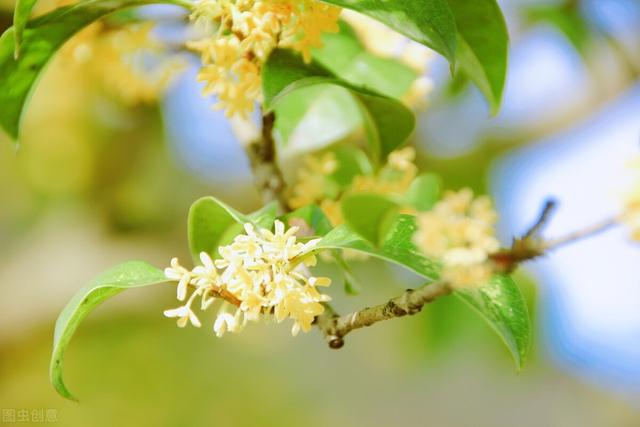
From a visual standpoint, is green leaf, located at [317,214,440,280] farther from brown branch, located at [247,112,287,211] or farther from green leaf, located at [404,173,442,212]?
brown branch, located at [247,112,287,211]

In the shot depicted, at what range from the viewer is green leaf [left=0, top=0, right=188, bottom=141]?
2.71ft

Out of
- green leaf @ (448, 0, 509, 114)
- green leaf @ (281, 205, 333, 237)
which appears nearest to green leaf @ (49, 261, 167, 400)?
green leaf @ (281, 205, 333, 237)

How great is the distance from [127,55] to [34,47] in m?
0.27

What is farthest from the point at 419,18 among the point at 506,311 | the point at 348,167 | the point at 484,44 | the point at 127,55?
the point at 127,55

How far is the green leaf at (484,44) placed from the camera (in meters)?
0.80

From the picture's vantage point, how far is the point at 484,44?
0.82 meters

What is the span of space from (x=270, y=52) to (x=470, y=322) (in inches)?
61.3

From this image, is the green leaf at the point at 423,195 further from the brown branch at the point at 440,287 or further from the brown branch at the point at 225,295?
the brown branch at the point at 225,295

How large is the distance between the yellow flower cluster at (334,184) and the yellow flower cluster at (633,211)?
444mm

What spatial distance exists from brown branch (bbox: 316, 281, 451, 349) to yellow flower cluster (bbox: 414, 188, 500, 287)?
22 mm

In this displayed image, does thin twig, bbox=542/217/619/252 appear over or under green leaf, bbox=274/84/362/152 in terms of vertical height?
over

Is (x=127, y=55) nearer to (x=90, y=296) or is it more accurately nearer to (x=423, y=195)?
(x=90, y=296)

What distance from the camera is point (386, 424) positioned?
3.88 m

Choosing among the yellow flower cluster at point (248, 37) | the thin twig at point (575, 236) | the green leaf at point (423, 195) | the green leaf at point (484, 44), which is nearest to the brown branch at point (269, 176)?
the yellow flower cluster at point (248, 37)
